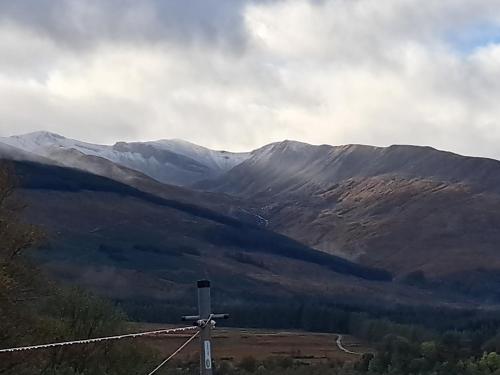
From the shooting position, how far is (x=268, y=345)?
141m

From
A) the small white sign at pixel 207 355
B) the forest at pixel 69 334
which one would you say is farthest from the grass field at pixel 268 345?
the small white sign at pixel 207 355

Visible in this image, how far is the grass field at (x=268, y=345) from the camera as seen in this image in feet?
376

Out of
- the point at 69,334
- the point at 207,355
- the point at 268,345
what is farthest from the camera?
the point at 268,345

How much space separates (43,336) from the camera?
31.0m

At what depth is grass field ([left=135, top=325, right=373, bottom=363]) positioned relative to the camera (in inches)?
4510

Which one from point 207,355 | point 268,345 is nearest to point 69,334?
point 207,355

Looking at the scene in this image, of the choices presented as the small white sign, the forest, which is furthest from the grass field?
the small white sign

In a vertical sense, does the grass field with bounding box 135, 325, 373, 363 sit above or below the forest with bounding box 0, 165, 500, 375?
below

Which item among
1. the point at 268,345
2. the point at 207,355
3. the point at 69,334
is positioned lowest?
the point at 268,345

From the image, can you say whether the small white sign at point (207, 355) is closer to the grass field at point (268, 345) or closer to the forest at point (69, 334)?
the forest at point (69, 334)

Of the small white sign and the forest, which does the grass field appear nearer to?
the forest

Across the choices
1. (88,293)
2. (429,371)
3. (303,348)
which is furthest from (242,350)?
(88,293)

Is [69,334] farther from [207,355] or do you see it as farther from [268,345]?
[268,345]

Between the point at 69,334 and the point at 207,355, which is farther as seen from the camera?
the point at 69,334
